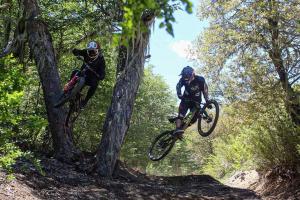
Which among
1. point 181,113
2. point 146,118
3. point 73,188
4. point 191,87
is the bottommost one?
point 73,188

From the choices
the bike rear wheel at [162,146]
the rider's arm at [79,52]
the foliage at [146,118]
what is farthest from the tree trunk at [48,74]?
the foliage at [146,118]

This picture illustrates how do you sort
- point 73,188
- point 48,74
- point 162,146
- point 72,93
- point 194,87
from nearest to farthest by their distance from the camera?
point 73,188, point 72,93, point 194,87, point 48,74, point 162,146

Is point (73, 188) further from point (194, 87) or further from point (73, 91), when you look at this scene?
point (194, 87)

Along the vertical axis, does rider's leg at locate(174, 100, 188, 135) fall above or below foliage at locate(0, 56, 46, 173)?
above

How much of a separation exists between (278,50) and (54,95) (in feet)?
19.6

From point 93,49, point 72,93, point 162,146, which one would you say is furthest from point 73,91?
point 162,146

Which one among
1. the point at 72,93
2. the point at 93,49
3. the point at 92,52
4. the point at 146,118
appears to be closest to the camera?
the point at 93,49

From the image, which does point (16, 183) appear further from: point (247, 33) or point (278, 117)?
point (247, 33)

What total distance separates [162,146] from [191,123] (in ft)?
3.99

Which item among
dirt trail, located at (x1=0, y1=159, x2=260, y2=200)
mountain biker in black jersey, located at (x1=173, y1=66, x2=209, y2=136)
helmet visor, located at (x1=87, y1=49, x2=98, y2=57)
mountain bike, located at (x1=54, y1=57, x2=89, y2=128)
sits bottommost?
dirt trail, located at (x1=0, y1=159, x2=260, y2=200)

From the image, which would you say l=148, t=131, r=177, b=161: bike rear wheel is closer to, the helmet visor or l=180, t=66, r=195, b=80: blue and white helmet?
l=180, t=66, r=195, b=80: blue and white helmet

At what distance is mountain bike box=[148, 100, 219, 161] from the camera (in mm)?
9039

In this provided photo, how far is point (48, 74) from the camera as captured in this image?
9227mm

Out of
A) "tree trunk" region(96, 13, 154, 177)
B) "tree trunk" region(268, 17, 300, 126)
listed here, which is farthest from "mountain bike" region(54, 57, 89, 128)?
"tree trunk" region(268, 17, 300, 126)
